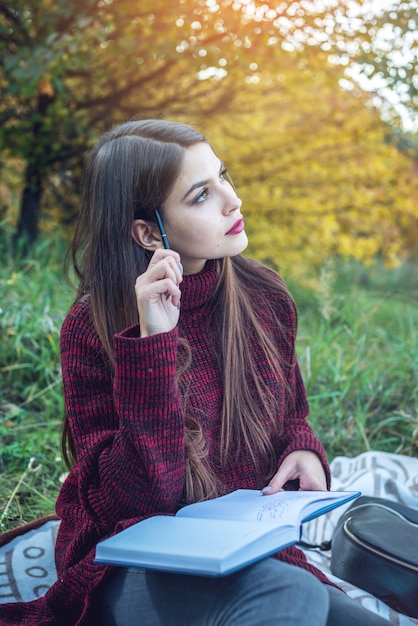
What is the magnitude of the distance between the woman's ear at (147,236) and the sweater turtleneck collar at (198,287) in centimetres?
12

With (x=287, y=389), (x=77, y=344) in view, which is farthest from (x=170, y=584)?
(x=287, y=389)

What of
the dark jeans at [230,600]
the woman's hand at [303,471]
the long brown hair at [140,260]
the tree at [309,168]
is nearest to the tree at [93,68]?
the tree at [309,168]

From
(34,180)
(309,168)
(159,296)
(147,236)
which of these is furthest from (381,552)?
(34,180)

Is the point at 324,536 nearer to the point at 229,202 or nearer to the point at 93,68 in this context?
the point at 229,202

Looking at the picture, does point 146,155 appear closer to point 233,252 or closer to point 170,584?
point 233,252

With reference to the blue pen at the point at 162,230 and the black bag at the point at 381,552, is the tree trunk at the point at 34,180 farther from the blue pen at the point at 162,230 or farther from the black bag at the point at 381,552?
the black bag at the point at 381,552

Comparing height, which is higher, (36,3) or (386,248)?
(36,3)

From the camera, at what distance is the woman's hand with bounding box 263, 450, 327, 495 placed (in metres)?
1.98

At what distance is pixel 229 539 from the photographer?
4.61 feet

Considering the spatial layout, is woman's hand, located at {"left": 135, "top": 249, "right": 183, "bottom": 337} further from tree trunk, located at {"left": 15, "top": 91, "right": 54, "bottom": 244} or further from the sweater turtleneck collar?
tree trunk, located at {"left": 15, "top": 91, "right": 54, "bottom": 244}

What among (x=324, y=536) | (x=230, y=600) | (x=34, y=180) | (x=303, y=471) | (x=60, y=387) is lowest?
(x=324, y=536)

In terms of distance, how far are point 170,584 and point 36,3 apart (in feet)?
13.2

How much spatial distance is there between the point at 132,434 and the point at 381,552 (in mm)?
940

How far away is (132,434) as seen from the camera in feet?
5.36
